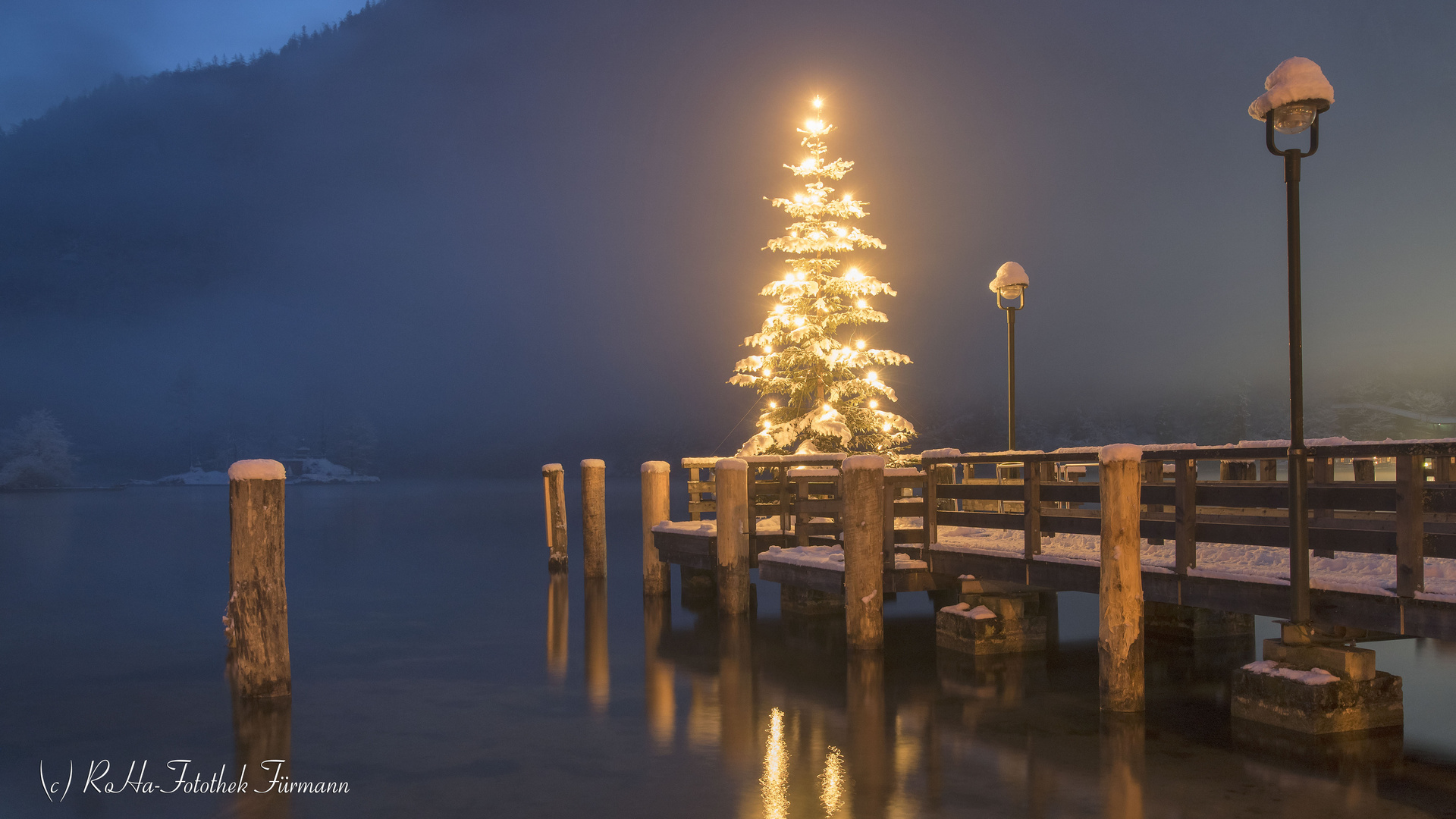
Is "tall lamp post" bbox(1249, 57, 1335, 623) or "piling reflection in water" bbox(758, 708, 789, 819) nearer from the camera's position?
"piling reflection in water" bbox(758, 708, 789, 819)

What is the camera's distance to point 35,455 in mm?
127312

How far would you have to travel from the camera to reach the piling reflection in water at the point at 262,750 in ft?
27.8

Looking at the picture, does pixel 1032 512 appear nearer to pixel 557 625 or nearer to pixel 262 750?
pixel 262 750

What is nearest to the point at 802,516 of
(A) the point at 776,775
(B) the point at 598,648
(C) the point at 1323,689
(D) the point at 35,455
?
(B) the point at 598,648

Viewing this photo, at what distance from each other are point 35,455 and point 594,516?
132008mm

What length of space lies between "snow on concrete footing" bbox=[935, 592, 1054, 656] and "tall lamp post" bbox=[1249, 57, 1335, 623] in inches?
189

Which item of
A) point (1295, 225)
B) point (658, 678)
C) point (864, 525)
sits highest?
point (1295, 225)

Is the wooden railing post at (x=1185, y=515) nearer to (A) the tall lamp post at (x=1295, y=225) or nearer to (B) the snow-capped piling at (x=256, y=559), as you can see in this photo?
(A) the tall lamp post at (x=1295, y=225)

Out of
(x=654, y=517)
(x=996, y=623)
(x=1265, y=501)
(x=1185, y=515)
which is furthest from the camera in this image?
(x=654, y=517)

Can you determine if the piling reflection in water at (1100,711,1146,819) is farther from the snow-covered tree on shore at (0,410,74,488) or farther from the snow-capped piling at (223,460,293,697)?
the snow-covered tree on shore at (0,410,74,488)

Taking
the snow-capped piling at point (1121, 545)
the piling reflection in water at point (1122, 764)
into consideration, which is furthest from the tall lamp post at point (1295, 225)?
the piling reflection in water at point (1122, 764)

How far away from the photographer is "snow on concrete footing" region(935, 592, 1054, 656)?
13.7m

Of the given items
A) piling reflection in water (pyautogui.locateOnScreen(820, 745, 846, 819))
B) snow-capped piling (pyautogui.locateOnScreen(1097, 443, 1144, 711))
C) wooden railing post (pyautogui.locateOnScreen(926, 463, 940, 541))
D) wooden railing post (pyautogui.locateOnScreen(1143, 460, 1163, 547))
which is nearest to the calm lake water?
piling reflection in water (pyautogui.locateOnScreen(820, 745, 846, 819))

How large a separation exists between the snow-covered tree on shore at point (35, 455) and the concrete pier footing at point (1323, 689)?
146m
